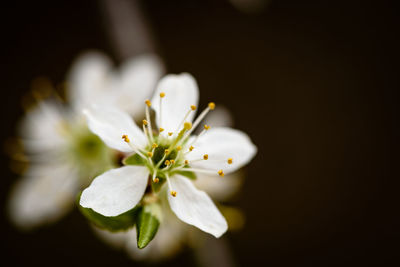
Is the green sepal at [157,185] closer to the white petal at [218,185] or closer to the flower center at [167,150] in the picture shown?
the flower center at [167,150]

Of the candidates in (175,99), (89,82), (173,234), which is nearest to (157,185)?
(175,99)

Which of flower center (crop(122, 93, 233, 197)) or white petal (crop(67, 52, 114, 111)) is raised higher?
flower center (crop(122, 93, 233, 197))

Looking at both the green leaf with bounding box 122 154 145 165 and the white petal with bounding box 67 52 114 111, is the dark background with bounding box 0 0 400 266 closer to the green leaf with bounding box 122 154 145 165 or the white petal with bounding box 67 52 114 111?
the white petal with bounding box 67 52 114 111

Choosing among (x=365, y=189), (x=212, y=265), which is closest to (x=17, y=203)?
(x=212, y=265)

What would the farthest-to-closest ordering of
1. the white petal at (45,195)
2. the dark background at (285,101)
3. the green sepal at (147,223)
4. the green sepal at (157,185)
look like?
the dark background at (285,101) → the white petal at (45,195) → the green sepal at (157,185) → the green sepal at (147,223)

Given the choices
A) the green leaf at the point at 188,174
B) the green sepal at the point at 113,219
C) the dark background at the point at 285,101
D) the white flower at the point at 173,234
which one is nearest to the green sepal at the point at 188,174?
the green leaf at the point at 188,174

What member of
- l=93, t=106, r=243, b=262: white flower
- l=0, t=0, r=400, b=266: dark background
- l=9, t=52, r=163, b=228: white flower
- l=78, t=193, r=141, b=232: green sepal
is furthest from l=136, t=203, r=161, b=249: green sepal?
l=0, t=0, r=400, b=266: dark background

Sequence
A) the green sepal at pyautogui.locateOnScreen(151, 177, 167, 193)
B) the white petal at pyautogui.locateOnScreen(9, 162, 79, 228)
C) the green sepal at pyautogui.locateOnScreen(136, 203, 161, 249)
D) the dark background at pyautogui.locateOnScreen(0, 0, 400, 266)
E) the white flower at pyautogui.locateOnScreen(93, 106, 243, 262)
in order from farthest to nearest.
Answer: the dark background at pyautogui.locateOnScreen(0, 0, 400, 266)
the white petal at pyautogui.locateOnScreen(9, 162, 79, 228)
the white flower at pyautogui.locateOnScreen(93, 106, 243, 262)
the green sepal at pyautogui.locateOnScreen(151, 177, 167, 193)
the green sepal at pyautogui.locateOnScreen(136, 203, 161, 249)

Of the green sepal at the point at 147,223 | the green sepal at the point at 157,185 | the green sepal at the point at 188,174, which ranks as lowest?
the green sepal at the point at 147,223
